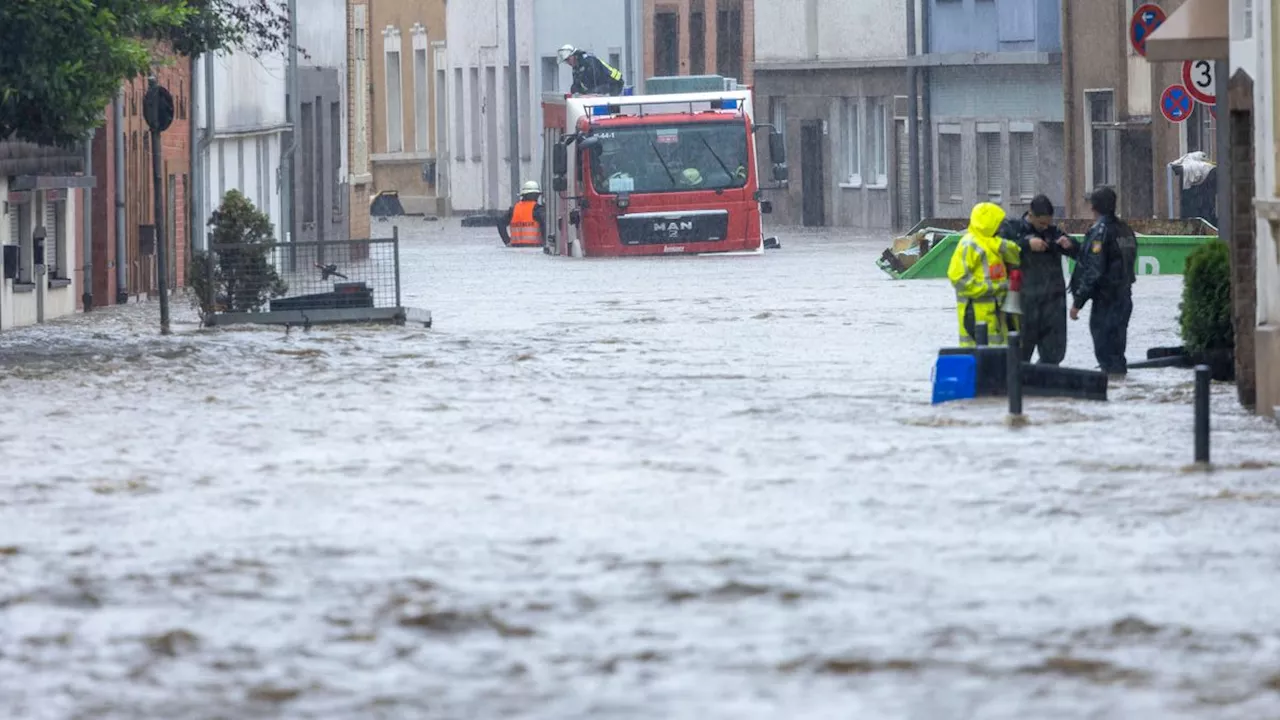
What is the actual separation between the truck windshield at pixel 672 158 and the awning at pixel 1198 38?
29773mm

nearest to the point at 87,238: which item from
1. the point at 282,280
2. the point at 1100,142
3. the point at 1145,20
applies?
the point at 282,280

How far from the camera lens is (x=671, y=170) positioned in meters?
50.4

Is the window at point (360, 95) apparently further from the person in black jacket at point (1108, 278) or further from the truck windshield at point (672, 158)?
the person in black jacket at point (1108, 278)

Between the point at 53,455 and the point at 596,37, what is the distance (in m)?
64.5

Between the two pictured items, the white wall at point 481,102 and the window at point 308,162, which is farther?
the white wall at point 481,102

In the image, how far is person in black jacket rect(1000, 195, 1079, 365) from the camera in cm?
2159

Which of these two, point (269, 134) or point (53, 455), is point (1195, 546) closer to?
point (53, 455)

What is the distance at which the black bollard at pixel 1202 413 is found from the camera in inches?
588

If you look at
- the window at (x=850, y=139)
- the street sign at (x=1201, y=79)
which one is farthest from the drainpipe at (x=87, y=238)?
the window at (x=850, y=139)

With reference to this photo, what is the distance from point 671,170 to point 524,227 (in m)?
12.2

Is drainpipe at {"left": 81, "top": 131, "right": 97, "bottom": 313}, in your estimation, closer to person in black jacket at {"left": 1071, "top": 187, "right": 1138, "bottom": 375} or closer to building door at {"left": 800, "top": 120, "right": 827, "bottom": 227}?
person in black jacket at {"left": 1071, "top": 187, "right": 1138, "bottom": 375}

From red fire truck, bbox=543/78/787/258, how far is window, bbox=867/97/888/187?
17.1 meters

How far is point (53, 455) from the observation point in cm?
1723

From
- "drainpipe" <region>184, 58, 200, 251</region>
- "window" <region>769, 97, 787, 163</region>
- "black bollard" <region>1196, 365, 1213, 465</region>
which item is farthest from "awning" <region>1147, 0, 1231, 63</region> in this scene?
"window" <region>769, 97, 787, 163</region>
